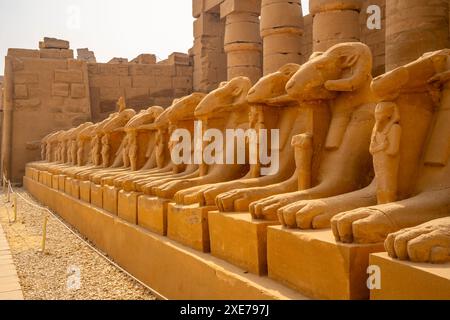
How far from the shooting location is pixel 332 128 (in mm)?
3674

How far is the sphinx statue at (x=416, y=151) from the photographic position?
2551 millimetres

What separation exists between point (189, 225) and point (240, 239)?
84 centimetres

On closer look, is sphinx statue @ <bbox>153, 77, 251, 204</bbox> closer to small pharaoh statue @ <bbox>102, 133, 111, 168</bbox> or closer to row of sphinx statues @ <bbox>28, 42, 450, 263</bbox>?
row of sphinx statues @ <bbox>28, 42, 450, 263</bbox>

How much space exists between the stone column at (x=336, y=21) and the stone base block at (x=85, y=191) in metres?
4.66

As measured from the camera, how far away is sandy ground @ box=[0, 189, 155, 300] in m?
4.38

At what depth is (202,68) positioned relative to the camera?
1675cm

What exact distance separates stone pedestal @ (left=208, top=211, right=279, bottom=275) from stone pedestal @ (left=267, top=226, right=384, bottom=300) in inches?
4.8

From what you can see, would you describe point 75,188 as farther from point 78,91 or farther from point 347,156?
point 78,91

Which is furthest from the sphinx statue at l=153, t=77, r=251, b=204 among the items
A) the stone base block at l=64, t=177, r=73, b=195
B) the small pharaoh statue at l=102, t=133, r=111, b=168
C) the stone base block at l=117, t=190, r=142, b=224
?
the stone base block at l=64, t=177, r=73, b=195

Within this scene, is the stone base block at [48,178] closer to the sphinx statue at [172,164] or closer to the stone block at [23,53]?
the sphinx statue at [172,164]

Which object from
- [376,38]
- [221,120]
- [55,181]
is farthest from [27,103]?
[221,120]

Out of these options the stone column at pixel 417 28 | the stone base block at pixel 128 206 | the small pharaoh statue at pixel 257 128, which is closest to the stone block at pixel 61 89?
the stone base block at pixel 128 206

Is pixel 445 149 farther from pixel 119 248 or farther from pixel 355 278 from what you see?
pixel 119 248

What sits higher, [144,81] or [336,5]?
[336,5]
